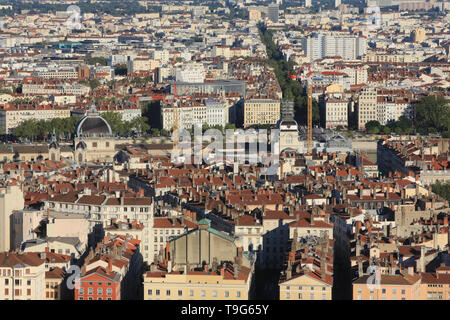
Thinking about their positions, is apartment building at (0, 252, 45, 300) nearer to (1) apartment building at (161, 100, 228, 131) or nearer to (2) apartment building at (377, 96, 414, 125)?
(1) apartment building at (161, 100, 228, 131)

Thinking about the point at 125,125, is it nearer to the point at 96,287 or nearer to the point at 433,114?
the point at 433,114

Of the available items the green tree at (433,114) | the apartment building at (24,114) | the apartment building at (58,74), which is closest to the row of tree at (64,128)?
the apartment building at (24,114)

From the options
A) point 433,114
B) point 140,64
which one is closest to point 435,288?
point 433,114

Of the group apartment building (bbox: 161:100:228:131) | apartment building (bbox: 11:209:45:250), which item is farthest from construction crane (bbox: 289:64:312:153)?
apartment building (bbox: 11:209:45:250)

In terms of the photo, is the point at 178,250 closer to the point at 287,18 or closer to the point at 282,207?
the point at 282,207

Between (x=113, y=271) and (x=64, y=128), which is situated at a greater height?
(x=113, y=271)
